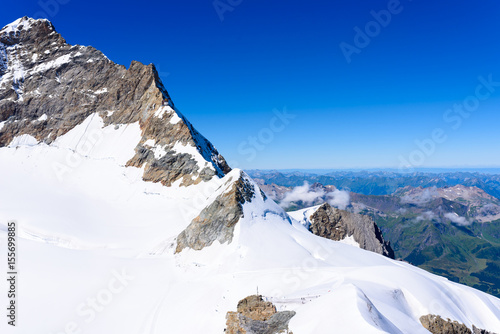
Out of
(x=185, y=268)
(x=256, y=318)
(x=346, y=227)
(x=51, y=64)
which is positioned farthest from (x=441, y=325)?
(x=51, y=64)

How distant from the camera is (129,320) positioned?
23.8 meters

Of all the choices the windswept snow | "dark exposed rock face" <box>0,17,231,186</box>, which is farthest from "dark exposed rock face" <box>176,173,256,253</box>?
the windswept snow

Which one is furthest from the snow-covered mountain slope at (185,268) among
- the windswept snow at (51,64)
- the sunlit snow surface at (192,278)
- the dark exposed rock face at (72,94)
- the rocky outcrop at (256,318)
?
the windswept snow at (51,64)

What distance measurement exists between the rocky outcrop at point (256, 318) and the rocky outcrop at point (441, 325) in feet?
37.7

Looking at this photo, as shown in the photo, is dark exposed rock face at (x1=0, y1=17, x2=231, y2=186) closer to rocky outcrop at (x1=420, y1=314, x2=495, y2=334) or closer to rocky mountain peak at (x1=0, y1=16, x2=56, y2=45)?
rocky mountain peak at (x1=0, y1=16, x2=56, y2=45)

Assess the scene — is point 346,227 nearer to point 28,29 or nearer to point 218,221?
point 218,221

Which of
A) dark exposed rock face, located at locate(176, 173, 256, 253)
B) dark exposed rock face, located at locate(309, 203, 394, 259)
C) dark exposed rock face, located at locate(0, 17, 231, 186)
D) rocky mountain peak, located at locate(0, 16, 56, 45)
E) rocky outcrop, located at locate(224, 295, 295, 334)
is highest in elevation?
rocky mountain peak, located at locate(0, 16, 56, 45)

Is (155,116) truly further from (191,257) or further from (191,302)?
(191,302)

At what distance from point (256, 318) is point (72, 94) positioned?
96900 millimetres

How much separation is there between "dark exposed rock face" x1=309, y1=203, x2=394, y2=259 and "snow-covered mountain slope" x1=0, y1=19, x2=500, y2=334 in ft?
97.4

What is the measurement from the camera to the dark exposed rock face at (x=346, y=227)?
70312 millimetres

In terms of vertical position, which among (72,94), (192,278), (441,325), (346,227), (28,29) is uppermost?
(28,29)

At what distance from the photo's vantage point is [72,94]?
8900 centimetres

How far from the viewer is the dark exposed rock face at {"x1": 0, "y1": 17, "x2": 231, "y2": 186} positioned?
72744 mm
